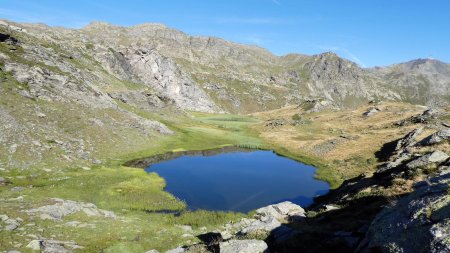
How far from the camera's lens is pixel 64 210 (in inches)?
1575

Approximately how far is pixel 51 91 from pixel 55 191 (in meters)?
49.7

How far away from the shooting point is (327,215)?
3662 centimetres

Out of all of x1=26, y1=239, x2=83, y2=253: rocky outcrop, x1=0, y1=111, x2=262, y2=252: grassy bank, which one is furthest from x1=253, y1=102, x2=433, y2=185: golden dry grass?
x1=26, y1=239, x2=83, y2=253: rocky outcrop

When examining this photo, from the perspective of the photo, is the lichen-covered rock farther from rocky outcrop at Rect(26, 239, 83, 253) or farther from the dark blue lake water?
the dark blue lake water

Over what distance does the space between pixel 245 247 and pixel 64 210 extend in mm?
25811

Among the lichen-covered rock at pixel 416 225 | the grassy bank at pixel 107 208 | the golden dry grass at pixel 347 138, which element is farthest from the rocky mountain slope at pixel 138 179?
the golden dry grass at pixel 347 138

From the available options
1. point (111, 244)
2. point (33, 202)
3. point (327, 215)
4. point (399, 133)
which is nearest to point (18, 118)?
point (33, 202)

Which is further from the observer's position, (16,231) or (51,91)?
(51,91)

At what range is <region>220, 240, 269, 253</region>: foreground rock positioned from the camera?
23.1 metres

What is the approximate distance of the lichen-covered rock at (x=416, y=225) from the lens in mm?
13428

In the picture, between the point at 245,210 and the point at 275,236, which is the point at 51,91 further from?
the point at 275,236

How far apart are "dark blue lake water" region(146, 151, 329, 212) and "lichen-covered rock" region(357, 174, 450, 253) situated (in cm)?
3763

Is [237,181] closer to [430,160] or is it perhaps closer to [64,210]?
[64,210]

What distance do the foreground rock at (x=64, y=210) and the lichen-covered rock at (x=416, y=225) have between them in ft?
107
